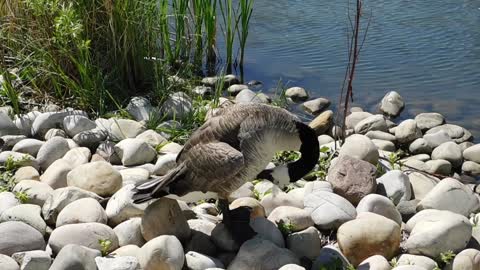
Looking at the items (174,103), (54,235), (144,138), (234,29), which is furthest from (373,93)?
(54,235)

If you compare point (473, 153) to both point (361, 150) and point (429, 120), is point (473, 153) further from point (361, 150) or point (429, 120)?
point (361, 150)

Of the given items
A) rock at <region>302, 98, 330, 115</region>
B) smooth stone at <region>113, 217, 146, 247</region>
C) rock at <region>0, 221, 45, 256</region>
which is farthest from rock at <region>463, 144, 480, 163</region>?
rock at <region>0, 221, 45, 256</region>

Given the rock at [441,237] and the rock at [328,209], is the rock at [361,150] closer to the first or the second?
the rock at [328,209]

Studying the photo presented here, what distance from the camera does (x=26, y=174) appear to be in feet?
16.4

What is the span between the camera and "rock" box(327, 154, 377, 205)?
4.79 meters

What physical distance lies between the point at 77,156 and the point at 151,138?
714 mm

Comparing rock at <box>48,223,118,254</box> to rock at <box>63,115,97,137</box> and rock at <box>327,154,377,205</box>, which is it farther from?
rock at <box>63,115,97,137</box>

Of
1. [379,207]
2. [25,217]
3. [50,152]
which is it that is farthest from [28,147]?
[379,207]

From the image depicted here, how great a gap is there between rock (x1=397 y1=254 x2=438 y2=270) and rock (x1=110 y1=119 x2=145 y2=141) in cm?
276

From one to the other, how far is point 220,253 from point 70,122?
230 cm

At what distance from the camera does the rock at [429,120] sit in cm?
691

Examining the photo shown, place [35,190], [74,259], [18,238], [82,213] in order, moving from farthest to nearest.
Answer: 1. [35,190]
2. [82,213]
3. [18,238]
4. [74,259]

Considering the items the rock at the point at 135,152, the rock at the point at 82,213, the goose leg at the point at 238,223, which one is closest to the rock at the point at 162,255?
the goose leg at the point at 238,223

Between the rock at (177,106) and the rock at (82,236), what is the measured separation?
2.27 m
